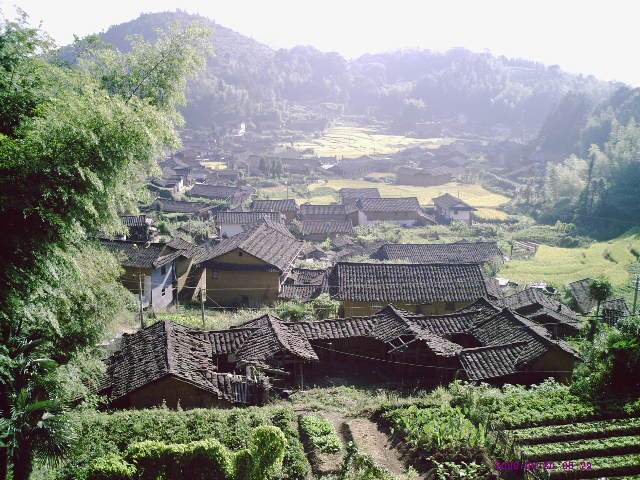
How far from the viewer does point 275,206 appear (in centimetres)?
4744

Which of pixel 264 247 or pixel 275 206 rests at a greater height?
pixel 264 247

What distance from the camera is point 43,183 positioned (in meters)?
6.92

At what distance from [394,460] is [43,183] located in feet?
23.3

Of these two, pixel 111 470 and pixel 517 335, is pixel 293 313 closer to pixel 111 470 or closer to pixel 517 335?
pixel 517 335

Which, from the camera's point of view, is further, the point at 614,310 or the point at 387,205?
the point at 387,205

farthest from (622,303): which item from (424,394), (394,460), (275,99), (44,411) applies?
(275,99)

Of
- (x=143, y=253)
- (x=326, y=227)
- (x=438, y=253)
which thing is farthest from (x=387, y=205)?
(x=143, y=253)

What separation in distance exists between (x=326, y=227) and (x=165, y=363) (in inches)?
1258

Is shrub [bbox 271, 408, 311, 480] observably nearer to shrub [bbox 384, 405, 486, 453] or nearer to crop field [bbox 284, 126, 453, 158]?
shrub [bbox 384, 405, 486, 453]

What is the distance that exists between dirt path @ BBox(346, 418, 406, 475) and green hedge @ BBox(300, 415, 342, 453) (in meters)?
0.43

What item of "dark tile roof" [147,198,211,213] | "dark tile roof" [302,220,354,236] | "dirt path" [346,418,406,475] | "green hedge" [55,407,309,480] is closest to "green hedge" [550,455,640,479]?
"dirt path" [346,418,406,475]

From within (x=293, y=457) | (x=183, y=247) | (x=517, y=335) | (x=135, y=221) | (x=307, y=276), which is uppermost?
(x=293, y=457)

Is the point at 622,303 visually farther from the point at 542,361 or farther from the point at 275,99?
the point at 275,99

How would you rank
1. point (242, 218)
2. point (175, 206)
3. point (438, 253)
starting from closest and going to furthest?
point (438, 253)
point (242, 218)
point (175, 206)
